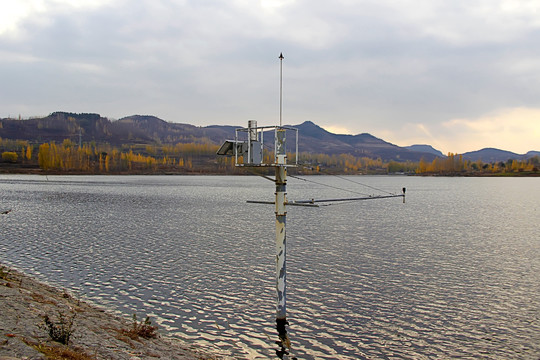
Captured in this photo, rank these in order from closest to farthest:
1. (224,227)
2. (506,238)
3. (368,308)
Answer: (368,308) → (506,238) → (224,227)

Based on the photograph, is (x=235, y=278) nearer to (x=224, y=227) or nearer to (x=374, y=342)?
(x=374, y=342)

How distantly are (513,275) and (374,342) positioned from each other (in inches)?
650

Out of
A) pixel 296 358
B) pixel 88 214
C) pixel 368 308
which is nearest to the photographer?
pixel 296 358

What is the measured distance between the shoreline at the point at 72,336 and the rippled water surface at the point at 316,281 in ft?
5.29

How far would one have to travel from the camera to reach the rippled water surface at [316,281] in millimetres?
17844

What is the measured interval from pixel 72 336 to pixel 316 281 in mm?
15480

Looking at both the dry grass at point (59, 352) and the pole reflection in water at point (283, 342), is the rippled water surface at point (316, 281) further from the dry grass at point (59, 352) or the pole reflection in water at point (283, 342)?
the dry grass at point (59, 352)

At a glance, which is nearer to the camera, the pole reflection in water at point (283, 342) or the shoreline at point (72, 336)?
the shoreline at point (72, 336)

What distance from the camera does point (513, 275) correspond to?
94.6 feet

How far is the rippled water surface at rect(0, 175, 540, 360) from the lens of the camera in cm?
1784

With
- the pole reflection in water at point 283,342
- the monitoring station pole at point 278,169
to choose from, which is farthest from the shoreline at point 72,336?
the monitoring station pole at point 278,169

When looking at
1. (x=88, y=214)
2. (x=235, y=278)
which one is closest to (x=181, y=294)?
(x=235, y=278)

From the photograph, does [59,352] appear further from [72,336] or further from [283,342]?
[283,342]

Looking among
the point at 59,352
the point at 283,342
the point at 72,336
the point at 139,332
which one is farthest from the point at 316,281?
the point at 59,352
